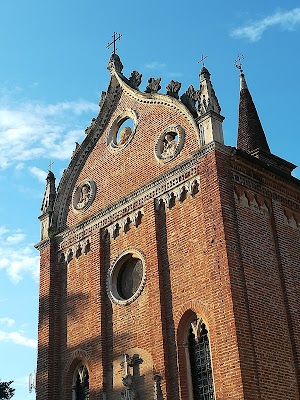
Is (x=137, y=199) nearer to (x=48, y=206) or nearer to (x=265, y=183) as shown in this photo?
(x=265, y=183)

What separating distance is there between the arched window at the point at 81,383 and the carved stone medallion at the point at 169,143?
6339 millimetres

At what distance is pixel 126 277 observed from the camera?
1739 centimetres

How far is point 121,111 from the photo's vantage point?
1981 centimetres

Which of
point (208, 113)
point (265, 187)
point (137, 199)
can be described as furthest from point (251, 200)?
point (137, 199)

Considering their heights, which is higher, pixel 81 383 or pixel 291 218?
pixel 291 218

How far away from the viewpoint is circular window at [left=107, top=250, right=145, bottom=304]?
55.2 ft

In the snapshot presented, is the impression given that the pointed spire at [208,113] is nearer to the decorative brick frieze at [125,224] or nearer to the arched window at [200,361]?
the decorative brick frieze at [125,224]

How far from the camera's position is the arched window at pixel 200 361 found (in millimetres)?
14016

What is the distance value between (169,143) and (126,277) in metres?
3.93

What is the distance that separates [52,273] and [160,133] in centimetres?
561

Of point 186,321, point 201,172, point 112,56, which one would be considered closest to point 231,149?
point 201,172

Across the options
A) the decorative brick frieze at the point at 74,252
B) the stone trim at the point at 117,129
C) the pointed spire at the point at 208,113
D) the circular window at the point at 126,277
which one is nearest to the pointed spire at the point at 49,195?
the decorative brick frieze at the point at 74,252

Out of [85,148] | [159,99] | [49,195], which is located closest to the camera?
[159,99]

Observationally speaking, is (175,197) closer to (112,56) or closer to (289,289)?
(289,289)
